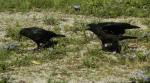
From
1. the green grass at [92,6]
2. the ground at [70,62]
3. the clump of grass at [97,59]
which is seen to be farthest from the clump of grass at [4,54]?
the green grass at [92,6]

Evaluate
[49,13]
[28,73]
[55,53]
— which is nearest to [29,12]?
[49,13]

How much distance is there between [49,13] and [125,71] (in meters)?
6.21

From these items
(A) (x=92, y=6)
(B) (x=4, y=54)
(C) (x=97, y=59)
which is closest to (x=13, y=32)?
(B) (x=4, y=54)

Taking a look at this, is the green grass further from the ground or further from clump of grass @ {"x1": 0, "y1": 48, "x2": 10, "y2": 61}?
clump of grass @ {"x1": 0, "y1": 48, "x2": 10, "y2": 61}

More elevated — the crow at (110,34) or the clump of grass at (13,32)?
the crow at (110,34)

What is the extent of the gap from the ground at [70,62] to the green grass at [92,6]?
149cm

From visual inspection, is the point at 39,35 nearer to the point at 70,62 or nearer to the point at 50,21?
the point at 70,62

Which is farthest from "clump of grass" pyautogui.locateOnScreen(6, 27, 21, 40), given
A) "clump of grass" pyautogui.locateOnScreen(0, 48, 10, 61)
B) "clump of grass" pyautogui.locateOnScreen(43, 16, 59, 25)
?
"clump of grass" pyautogui.locateOnScreen(0, 48, 10, 61)

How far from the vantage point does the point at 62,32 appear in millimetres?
14117

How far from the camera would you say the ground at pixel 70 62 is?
→ 10414mm

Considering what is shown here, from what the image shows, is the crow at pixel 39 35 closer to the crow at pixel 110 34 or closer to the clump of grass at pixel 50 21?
the crow at pixel 110 34

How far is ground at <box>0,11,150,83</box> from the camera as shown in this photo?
10.4 m

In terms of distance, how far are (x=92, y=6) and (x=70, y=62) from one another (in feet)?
19.0

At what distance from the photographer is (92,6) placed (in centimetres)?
1694
